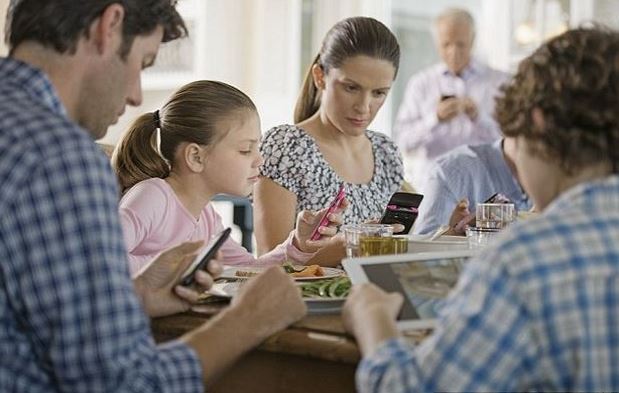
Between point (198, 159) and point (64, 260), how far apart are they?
1.24 m

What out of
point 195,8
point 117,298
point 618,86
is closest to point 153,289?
point 117,298

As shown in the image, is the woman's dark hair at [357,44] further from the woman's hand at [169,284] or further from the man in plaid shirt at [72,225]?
the man in plaid shirt at [72,225]

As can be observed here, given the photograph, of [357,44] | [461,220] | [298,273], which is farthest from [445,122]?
[298,273]

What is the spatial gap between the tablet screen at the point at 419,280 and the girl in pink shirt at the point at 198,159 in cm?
81

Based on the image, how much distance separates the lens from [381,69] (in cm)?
295

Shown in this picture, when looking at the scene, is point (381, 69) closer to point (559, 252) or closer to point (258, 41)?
point (559, 252)

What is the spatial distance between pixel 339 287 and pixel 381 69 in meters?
1.19

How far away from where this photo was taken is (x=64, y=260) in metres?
1.32

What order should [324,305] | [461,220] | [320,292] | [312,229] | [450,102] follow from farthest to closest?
[450,102]
[461,220]
[312,229]
[320,292]
[324,305]

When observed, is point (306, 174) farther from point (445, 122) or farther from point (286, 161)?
point (445, 122)

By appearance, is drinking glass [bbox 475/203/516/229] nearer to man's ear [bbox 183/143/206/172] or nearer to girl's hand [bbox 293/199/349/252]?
girl's hand [bbox 293/199/349/252]

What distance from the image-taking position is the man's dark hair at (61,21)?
58.4 inches

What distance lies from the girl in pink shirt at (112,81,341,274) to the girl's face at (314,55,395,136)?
433 mm

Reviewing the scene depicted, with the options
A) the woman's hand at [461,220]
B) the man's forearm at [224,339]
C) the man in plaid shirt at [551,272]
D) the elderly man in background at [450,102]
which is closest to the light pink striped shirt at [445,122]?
the elderly man in background at [450,102]
